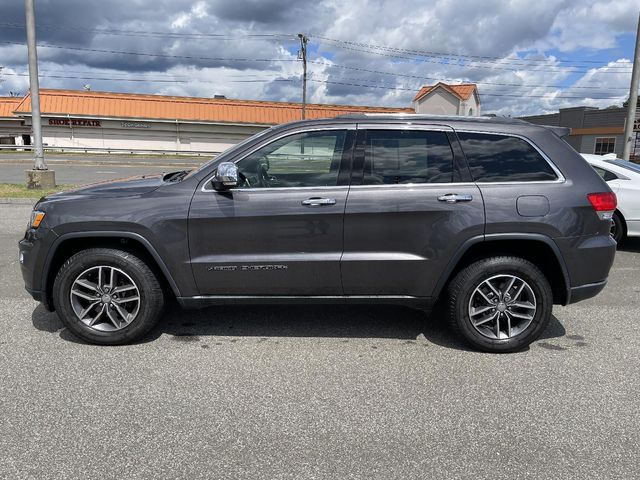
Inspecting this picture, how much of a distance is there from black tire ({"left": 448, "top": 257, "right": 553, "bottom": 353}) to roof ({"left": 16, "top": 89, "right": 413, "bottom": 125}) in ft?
146

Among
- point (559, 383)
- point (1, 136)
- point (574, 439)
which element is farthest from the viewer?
point (1, 136)

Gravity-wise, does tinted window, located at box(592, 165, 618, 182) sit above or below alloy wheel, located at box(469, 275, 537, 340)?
above

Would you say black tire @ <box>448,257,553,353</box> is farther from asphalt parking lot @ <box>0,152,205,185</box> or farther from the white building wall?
the white building wall

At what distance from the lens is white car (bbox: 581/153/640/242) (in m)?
7.41

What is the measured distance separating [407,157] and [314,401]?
1980mm

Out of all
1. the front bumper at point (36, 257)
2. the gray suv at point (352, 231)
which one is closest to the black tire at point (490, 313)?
the gray suv at point (352, 231)

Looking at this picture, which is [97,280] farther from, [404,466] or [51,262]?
[404,466]

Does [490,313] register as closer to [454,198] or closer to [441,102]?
[454,198]

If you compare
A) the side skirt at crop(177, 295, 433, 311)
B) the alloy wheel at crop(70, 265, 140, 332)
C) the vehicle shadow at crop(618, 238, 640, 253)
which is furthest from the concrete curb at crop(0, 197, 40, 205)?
the vehicle shadow at crop(618, 238, 640, 253)

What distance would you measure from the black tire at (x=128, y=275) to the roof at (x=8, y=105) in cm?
5476

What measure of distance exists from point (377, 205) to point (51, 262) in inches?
103

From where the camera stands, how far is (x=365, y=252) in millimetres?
3793

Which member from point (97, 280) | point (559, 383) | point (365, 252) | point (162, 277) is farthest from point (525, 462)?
point (97, 280)

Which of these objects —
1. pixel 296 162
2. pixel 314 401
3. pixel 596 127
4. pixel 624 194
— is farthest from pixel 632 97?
pixel 596 127
